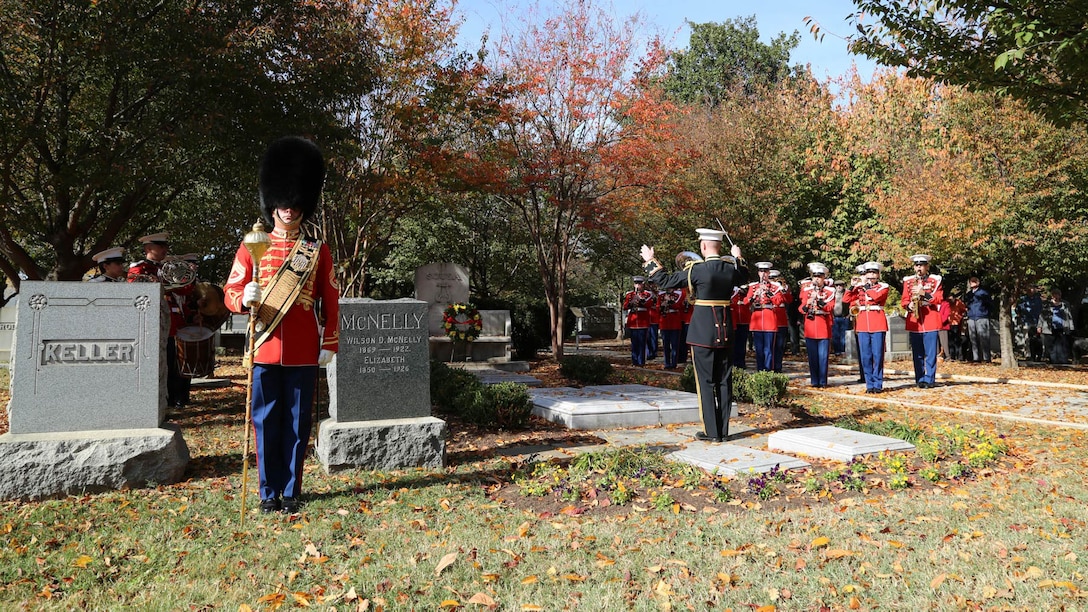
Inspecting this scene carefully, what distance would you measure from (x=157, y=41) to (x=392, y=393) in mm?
5711

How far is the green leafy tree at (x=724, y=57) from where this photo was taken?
45.3m

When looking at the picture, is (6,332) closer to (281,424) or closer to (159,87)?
(159,87)

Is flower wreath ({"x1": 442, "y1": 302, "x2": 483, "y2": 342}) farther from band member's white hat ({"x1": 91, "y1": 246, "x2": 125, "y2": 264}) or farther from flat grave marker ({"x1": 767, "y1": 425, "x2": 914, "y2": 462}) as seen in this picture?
flat grave marker ({"x1": 767, "y1": 425, "x2": 914, "y2": 462})

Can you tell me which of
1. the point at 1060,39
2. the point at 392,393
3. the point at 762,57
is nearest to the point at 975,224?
the point at 1060,39

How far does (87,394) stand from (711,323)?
549cm

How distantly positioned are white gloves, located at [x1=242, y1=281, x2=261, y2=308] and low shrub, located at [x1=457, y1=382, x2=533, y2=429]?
139 inches

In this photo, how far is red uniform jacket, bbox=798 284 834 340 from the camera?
12.3 meters

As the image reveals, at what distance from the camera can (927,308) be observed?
12.1 m

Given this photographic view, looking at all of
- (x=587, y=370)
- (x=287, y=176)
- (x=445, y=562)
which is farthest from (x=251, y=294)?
(x=587, y=370)

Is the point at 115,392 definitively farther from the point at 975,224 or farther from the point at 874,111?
the point at 874,111

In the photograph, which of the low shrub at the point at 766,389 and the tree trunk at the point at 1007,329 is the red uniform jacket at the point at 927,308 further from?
the tree trunk at the point at 1007,329

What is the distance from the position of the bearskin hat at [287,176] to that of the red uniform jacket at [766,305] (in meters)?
10.1

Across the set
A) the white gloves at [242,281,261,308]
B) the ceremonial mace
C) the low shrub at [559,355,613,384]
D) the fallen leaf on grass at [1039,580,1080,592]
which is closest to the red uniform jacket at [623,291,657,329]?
the low shrub at [559,355,613,384]

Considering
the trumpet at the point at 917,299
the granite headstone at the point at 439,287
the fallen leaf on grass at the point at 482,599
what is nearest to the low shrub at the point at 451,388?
the fallen leaf on grass at the point at 482,599
